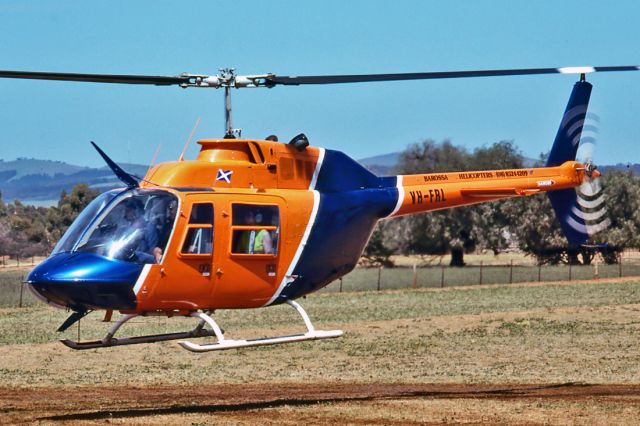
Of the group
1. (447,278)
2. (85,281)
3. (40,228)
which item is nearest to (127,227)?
(85,281)

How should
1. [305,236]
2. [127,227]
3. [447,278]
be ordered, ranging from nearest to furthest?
[127,227]
[305,236]
[447,278]

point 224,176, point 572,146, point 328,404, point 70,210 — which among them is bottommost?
point 328,404

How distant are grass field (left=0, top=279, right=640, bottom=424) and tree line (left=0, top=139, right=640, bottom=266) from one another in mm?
30701

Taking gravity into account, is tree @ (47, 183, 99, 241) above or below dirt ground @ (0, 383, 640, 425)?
above

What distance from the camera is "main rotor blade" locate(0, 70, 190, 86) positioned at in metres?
15.5

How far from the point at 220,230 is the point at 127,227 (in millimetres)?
1292

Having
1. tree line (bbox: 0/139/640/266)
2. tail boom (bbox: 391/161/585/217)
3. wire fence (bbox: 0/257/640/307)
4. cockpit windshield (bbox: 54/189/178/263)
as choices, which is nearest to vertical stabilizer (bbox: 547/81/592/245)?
tail boom (bbox: 391/161/585/217)

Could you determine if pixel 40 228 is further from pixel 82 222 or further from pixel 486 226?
pixel 82 222

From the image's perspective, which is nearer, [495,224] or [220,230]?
[220,230]

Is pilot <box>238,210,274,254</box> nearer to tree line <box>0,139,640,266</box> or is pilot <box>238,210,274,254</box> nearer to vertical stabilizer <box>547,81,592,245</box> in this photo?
vertical stabilizer <box>547,81,592,245</box>

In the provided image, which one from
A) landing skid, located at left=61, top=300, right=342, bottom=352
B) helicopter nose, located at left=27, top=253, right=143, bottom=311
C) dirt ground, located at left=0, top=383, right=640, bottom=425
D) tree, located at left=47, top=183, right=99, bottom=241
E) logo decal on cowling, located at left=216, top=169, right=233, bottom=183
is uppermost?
tree, located at left=47, top=183, right=99, bottom=241

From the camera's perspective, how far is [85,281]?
15.4 meters

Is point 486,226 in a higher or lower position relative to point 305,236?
higher

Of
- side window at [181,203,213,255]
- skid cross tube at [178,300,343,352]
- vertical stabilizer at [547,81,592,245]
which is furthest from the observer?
vertical stabilizer at [547,81,592,245]
